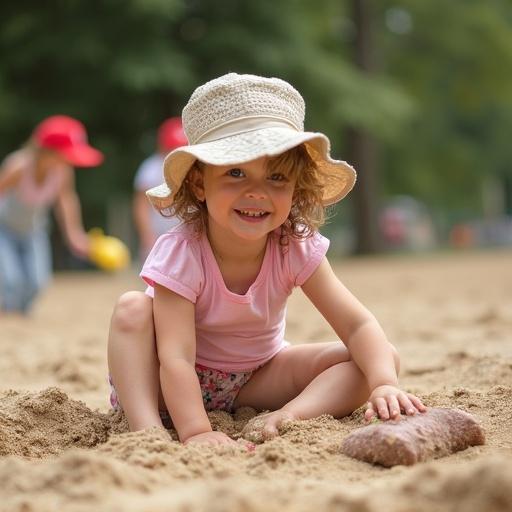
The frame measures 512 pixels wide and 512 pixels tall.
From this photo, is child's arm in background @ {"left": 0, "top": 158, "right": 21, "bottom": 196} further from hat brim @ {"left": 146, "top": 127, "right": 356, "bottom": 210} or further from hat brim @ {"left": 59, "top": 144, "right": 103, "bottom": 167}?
hat brim @ {"left": 146, "top": 127, "right": 356, "bottom": 210}

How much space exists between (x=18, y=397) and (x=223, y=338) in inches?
26.8

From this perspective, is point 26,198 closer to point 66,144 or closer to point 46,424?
point 66,144

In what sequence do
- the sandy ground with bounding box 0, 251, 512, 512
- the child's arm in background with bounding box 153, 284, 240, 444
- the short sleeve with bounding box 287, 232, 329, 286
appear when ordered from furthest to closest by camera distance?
the short sleeve with bounding box 287, 232, 329, 286 → the child's arm in background with bounding box 153, 284, 240, 444 → the sandy ground with bounding box 0, 251, 512, 512

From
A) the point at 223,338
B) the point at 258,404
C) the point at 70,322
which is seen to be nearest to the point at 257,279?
the point at 223,338

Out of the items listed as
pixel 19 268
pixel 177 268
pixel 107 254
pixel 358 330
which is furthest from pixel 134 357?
pixel 107 254

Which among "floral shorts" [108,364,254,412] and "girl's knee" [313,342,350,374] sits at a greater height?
"girl's knee" [313,342,350,374]

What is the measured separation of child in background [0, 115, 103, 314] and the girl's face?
4.06 metres

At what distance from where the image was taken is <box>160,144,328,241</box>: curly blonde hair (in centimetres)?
272

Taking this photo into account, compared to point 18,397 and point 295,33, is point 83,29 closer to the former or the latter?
point 295,33

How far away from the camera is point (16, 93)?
1555cm

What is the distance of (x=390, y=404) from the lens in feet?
8.24

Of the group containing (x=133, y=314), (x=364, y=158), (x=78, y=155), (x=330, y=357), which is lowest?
(x=330, y=357)

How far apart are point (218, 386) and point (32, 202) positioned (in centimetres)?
410

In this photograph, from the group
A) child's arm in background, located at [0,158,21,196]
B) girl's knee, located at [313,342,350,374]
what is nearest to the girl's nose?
girl's knee, located at [313,342,350,374]
